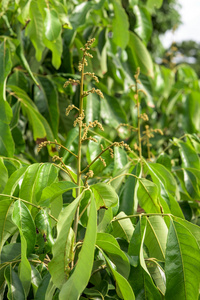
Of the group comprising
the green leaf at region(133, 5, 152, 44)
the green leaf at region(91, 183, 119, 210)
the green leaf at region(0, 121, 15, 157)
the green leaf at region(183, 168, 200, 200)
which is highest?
the green leaf at region(133, 5, 152, 44)

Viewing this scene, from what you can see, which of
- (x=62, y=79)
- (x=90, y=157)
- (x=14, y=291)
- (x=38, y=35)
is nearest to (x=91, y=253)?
(x=14, y=291)

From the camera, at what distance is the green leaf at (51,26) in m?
1.18

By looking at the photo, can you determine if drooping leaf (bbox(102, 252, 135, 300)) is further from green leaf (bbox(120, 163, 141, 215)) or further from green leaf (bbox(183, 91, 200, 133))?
green leaf (bbox(183, 91, 200, 133))

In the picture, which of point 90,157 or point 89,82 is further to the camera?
point 89,82

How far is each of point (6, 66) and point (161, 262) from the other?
0.69m

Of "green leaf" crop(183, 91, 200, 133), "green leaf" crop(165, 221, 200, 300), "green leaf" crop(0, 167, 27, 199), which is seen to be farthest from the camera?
"green leaf" crop(183, 91, 200, 133)

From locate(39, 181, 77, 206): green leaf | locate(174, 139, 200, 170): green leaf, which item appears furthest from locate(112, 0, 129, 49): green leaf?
locate(39, 181, 77, 206): green leaf

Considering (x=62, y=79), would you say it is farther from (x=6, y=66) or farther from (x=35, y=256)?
(x=35, y=256)

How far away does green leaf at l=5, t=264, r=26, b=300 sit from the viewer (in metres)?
0.74

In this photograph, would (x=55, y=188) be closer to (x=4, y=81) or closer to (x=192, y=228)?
(x=192, y=228)

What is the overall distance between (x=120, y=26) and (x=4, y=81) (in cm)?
56

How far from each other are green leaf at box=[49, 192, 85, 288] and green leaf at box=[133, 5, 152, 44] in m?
1.27

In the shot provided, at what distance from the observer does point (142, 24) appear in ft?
5.83

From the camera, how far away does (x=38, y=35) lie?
127 cm
